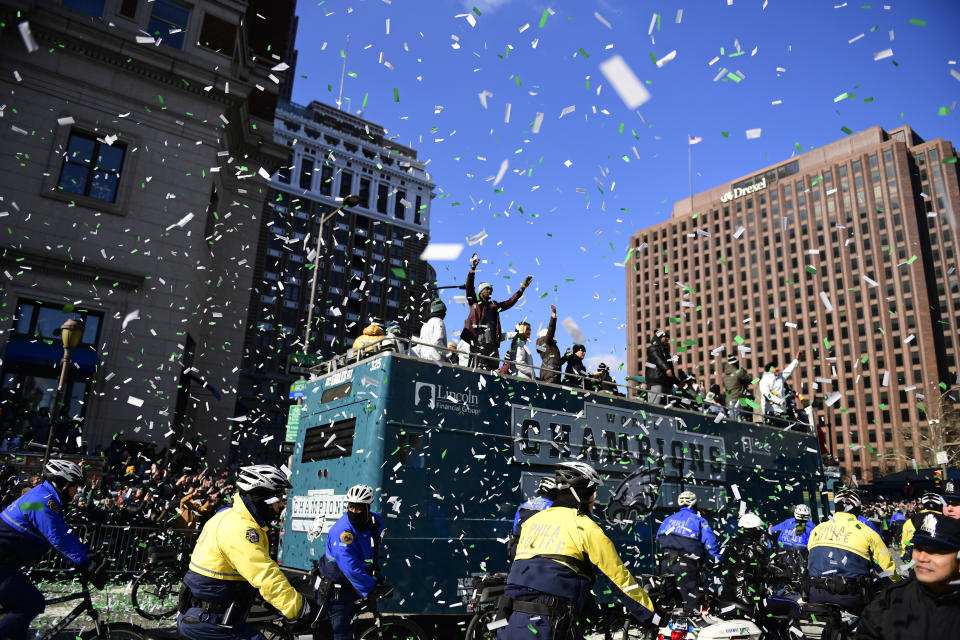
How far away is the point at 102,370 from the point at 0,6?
11.4m

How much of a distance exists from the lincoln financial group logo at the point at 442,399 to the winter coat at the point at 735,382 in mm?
8028

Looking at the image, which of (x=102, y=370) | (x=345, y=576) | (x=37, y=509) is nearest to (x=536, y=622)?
(x=345, y=576)

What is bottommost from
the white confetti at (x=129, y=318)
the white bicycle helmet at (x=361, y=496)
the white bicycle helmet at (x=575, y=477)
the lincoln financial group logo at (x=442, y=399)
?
the white bicycle helmet at (x=361, y=496)

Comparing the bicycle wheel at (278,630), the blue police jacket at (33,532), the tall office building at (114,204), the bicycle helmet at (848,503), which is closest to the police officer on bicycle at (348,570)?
the bicycle wheel at (278,630)

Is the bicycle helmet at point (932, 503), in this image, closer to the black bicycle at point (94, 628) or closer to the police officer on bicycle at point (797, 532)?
the police officer on bicycle at point (797, 532)

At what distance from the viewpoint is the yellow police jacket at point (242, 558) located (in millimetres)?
3748

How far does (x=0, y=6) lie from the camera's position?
18.0 m

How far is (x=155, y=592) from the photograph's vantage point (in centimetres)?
1041

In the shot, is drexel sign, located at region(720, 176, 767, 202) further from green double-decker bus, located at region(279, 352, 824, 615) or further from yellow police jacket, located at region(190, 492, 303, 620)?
yellow police jacket, located at region(190, 492, 303, 620)

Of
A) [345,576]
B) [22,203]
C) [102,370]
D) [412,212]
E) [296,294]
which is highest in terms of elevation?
[412,212]

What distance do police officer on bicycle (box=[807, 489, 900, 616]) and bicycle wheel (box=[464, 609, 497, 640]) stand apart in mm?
3642

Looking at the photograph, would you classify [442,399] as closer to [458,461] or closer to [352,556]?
[458,461]

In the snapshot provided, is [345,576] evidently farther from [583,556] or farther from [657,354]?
[657,354]

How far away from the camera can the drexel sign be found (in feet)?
406
